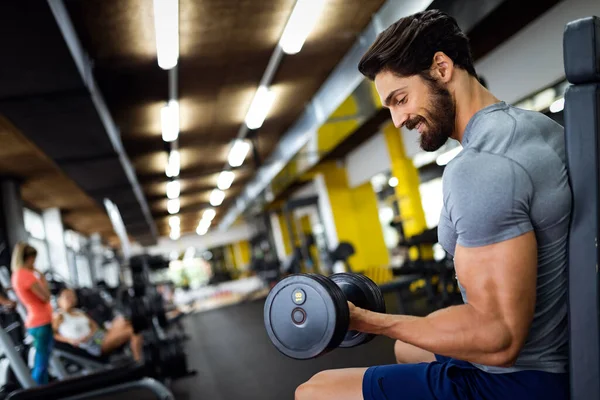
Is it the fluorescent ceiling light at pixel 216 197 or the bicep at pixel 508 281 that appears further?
the fluorescent ceiling light at pixel 216 197

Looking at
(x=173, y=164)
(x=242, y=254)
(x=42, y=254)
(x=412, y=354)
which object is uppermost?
(x=173, y=164)

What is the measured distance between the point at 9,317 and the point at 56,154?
A: 193cm

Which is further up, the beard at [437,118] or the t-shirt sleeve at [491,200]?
the beard at [437,118]

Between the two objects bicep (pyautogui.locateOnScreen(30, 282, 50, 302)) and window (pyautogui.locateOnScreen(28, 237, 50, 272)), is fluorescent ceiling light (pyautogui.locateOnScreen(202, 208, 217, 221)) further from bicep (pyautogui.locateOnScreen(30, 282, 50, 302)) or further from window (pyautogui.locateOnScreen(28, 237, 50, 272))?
bicep (pyautogui.locateOnScreen(30, 282, 50, 302))

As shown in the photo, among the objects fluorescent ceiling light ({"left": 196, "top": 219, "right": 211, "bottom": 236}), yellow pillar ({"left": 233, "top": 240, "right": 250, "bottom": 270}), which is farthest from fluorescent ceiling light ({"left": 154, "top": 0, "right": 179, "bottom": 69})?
yellow pillar ({"left": 233, "top": 240, "right": 250, "bottom": 270})

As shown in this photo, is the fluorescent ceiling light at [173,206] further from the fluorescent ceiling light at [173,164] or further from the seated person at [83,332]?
the seated person at [83,332]

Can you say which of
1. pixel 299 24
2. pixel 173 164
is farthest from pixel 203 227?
pixel 299 24

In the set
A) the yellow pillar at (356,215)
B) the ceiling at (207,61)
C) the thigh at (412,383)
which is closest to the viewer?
the thigh at (412,383)

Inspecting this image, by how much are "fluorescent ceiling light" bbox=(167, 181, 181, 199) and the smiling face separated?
32.2ft

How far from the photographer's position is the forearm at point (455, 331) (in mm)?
770

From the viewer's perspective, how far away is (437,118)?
925 millimetres

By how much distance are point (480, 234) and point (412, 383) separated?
0.96ft

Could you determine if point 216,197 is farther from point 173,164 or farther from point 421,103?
point 421,103

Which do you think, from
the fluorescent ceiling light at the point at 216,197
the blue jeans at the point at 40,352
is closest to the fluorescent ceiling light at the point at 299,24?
the blue jeans at the point at 40,352
